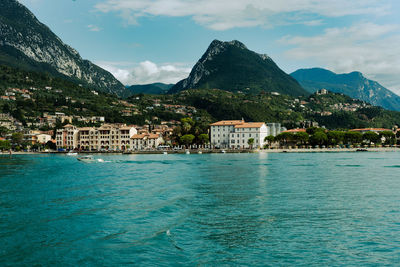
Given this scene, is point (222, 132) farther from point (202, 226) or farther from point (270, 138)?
point (202, 226)

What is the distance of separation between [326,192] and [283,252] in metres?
16.4

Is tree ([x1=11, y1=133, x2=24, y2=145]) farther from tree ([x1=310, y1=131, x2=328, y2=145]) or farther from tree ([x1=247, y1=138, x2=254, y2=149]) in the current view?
tree ([x1=310, y1=131, x2=328, y2=145])

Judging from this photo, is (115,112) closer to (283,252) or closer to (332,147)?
(332,147)

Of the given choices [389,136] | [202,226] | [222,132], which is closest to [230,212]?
[202,226]

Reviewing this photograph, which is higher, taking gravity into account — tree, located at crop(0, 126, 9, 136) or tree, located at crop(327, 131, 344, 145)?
tree, located at crop(0, 126, 9, 136)

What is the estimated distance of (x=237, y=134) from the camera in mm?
141250

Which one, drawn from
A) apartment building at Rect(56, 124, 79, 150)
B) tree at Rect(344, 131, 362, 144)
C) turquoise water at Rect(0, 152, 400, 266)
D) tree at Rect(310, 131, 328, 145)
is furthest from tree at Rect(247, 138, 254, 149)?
turquoise water at Rect(0, 152, 400, 266)

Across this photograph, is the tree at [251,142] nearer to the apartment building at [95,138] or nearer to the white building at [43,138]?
the apartment building at [95,138]

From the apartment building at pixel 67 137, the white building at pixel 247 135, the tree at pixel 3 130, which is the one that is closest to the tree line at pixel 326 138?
the white building at pixel 247 135

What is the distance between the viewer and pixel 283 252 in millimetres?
14250

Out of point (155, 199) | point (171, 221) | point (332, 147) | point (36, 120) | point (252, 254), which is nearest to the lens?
point (252, 254)

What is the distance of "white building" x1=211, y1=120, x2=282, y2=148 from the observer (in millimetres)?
137000

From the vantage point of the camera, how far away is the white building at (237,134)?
137 m

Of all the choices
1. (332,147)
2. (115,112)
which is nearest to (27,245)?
(332,147)
